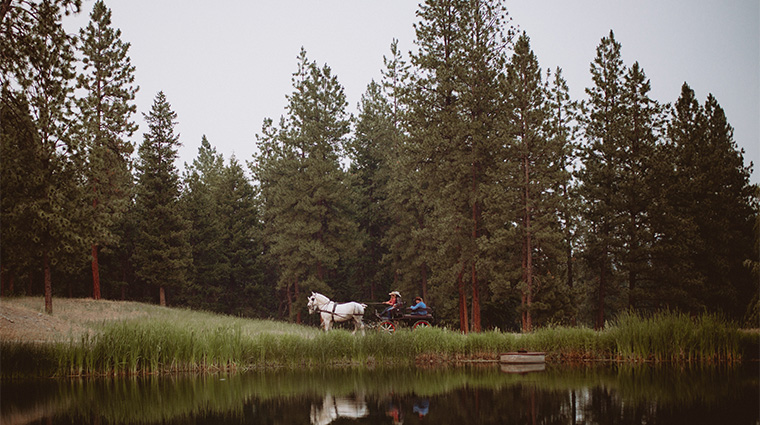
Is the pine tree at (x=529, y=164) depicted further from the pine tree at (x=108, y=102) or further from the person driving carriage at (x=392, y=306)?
the pine tree at (x=108, y=102)

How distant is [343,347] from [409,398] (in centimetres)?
762

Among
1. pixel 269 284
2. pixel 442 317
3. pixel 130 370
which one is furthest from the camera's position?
→ pixel 269 284

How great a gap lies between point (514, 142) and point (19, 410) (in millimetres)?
23994

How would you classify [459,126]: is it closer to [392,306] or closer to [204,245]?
[392,306]

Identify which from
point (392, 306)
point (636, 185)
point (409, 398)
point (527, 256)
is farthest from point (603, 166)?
point (409, 398)

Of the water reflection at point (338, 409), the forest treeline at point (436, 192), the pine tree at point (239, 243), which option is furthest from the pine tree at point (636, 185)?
the pine tree at point (239, 243)

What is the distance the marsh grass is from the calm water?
40.9 inches

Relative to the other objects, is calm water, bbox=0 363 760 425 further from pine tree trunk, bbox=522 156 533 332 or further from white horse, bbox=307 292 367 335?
pine tree trunk, bbox=522 156 533 332

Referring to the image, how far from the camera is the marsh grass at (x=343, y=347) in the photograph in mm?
16109

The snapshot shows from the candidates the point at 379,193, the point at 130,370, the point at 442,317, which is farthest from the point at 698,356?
the point at 379,193

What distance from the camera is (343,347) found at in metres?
18.8

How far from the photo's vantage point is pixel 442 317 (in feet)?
136

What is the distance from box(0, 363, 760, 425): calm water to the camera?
9.47 m

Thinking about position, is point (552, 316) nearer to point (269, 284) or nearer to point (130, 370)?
point (130, 370)
